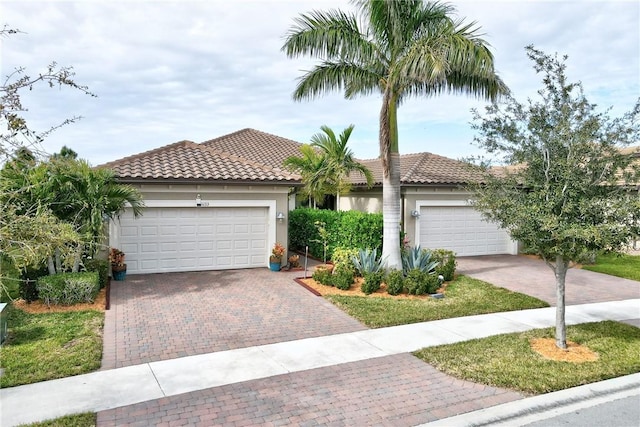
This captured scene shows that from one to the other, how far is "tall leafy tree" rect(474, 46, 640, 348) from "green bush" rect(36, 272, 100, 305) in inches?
349

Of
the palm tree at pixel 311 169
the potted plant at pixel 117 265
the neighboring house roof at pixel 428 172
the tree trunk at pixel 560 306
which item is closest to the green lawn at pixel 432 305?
the tree trunk at pixel 560 306

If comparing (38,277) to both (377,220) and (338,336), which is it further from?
(377,220)

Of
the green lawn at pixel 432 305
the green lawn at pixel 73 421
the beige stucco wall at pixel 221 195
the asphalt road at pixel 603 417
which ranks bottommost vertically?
the asphalt road at pixel 603 417

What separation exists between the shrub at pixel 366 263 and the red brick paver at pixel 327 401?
220 inches

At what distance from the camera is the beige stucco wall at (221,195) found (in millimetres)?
13398

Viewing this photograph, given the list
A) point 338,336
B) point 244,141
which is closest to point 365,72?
point 338,336

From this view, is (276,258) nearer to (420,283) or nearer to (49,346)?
(420,283)

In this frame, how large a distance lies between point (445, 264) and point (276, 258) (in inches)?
213

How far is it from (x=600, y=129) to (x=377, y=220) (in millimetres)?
8246

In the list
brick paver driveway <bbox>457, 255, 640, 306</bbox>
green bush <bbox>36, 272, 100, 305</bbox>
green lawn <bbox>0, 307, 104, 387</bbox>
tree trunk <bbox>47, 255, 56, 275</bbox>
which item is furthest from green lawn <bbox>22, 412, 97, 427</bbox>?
brick paver driveway <bbox>457, 255, 640, 306</bbox>

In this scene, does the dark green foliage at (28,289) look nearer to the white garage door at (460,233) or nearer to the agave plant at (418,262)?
the agave plant at (418,262)

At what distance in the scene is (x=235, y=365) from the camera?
670cm

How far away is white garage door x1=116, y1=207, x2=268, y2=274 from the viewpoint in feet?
44.0

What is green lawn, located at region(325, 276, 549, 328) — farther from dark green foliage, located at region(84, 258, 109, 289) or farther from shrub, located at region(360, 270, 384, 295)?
dark green foliage, located at region(84, 258, 109, 289)
